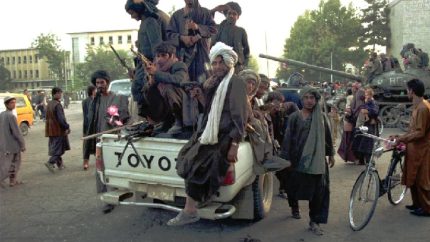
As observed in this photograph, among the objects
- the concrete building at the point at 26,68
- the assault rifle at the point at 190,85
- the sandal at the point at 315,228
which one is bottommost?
the sandal at the point at 315,228

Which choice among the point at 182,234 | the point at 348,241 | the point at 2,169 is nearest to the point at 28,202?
the point at 2,169

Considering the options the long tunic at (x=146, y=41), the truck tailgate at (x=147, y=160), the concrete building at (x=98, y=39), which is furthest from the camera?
the concrete building at (x=98, y=39)

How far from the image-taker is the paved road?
4832mm

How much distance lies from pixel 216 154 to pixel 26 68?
10208 cm

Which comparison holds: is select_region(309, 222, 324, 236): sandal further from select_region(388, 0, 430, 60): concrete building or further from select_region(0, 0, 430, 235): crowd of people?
select_region(388, 0, 430, 60): concrete building

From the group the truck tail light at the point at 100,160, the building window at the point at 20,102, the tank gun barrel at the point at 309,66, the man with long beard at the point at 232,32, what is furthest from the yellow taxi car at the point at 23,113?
the truck tail light at the point at 100,160

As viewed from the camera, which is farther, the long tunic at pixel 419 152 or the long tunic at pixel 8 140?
the long tunic at pixel 8 140

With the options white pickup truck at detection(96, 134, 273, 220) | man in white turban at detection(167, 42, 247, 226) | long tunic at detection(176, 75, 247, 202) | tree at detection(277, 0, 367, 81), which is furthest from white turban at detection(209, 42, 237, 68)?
tree at detection(277, 0, 367, 81)

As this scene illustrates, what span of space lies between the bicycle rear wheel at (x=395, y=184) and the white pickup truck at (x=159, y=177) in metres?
1.83

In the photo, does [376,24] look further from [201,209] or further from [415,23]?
[201,209]

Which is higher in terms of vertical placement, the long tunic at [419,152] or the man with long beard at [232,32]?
the man with long beard at [232,32]

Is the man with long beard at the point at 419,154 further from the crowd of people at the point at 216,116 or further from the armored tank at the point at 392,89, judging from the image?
the armored tank at the point at 392,89

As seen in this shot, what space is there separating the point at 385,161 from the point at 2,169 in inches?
301

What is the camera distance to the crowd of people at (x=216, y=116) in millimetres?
4043
